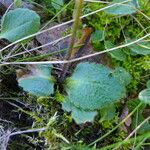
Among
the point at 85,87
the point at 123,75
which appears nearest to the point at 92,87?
the point at 85,87

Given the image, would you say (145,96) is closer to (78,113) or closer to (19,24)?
(78,113)

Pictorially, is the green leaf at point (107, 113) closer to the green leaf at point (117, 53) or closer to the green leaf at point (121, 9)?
the green leaf at point (117, 53)

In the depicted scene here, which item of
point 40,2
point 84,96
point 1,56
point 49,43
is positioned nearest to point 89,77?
point 84,96

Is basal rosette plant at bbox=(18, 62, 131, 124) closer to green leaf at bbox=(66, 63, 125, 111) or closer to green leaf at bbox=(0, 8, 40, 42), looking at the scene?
green leaf at bbox=(66, 63, 125, 111)

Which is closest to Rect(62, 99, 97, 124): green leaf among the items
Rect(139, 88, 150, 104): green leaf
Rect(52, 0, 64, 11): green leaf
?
Rect(139, 88, 150, 104): green leaf

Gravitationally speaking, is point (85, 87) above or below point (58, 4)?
below
